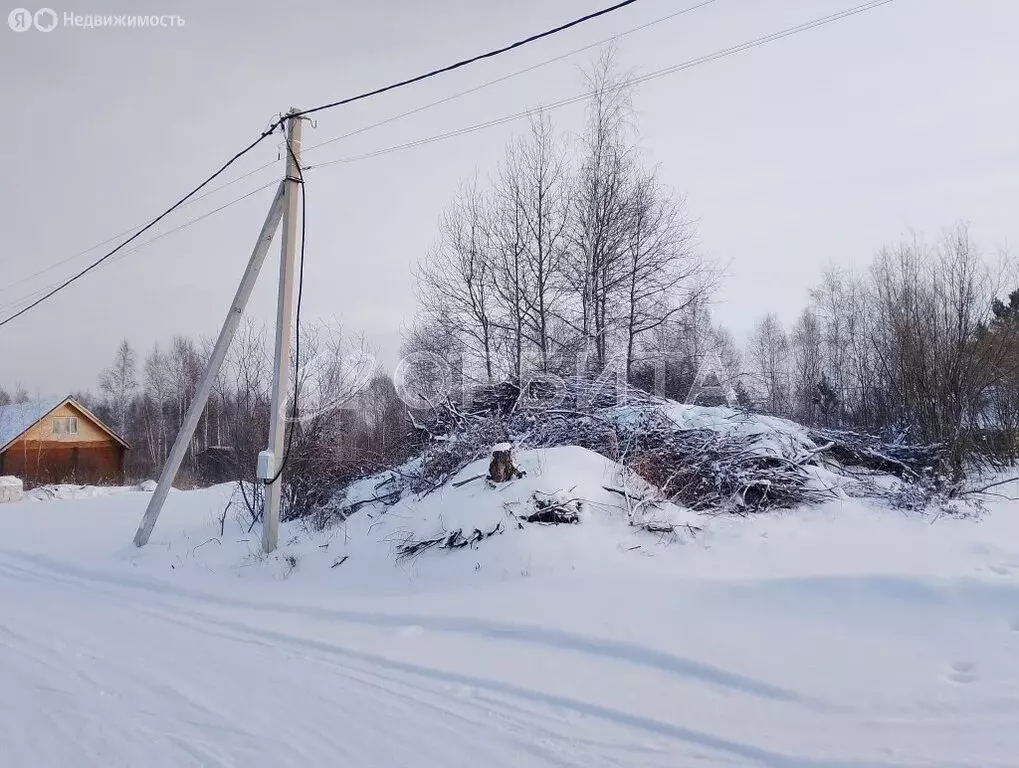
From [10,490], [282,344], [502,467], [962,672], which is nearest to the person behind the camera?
[962,672]

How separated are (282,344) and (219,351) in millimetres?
1121

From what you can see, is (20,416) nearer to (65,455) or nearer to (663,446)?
(65,455)

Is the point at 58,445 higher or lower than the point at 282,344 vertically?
lower

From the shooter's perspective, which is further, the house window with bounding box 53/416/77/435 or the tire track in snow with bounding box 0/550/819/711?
the house window with bounding box 53/416/77/435

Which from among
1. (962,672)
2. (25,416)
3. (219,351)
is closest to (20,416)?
(25,416)

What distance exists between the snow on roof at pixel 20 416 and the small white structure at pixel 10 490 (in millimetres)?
15645

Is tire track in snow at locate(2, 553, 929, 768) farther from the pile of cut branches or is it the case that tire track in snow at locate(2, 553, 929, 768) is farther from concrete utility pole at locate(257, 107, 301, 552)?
the pile of cut branches

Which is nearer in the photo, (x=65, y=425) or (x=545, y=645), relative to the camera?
(x=545, y=645)

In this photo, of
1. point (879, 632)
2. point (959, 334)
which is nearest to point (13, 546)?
point (879, 632)

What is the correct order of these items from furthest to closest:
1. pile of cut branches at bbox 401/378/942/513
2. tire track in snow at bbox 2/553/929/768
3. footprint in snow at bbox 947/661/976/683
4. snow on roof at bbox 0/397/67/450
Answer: snow on roof at bbox 0/397/67/450
pile of cut branches at bbox 401/378/942/513
footprint in snow at bbox 947/661/976/683
tire track in snow at bbox 2/553/929/768

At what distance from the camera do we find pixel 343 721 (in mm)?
3664

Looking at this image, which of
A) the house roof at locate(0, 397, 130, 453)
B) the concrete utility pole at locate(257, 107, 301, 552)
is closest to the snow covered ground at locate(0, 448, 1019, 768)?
the concrete utility pole at locate(257, 107, 301, 552)

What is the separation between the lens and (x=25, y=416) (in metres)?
36.9

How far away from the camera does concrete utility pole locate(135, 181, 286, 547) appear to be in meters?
8.35
